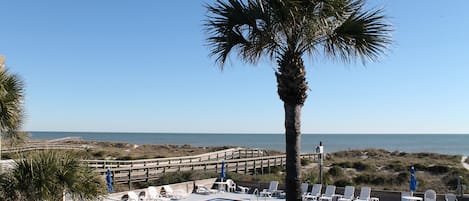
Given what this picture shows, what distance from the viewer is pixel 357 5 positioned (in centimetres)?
741

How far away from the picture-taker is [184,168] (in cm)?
2319

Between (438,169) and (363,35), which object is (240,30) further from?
(438,169)

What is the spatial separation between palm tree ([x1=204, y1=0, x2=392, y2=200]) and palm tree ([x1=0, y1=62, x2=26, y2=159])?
3.80 meters

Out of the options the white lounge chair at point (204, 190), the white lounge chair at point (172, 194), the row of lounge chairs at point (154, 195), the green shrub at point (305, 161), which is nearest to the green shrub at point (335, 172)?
the green shrub at point (305, 161)

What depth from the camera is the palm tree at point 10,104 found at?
27.6 feet

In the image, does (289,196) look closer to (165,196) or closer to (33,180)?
(33,180)

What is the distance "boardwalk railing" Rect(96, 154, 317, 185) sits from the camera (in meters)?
19.0

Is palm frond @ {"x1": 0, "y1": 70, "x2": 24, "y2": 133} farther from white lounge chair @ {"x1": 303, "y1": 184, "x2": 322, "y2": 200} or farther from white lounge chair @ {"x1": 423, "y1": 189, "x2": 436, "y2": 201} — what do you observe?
white lounge chair @ {"x1": 423, "y1": 189, "x2": 436, "y2": 201}

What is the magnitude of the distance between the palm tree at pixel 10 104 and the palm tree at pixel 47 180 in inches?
55.9

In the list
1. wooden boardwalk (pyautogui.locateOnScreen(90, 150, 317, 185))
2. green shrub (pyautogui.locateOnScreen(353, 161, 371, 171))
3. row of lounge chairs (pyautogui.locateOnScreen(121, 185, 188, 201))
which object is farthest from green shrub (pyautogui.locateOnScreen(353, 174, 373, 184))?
row of lounge chairs (pyautogui.locateOnScreen(121, 185, 188, 201))

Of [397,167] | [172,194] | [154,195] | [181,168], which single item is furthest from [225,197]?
[397,167]

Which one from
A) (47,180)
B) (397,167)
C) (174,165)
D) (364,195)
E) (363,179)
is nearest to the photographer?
(47,180)

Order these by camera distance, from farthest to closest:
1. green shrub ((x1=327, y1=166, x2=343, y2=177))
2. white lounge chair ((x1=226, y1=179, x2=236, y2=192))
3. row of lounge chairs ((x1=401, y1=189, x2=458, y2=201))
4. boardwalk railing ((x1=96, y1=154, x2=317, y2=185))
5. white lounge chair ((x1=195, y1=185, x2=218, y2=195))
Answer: green shrub ((x1=327, y1=166, x2=343, y2=177)) < boardwalk railing ((x1=96, y1=154, x2=317, y2=185)) < white lounge chair ((x1=226, y1=179, x2=236, y2=192)) < white lounge chair ((x1=195, y1=185, x2=218, y2=195)) < row of lounge chairs ((x1=401, y1=189, x2=458, y2=201))

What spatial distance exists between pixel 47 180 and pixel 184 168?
1623cm
